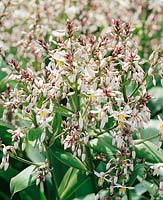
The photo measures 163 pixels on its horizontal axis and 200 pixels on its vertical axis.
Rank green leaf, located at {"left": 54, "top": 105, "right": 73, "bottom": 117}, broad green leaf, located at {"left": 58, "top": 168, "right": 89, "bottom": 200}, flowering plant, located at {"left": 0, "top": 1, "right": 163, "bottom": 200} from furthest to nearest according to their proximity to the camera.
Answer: broad green leaf, located at {"left": 58, "top": 168, "right": 89, "bottom": 200}
green leaf, located at {"left": 54, "top": 105, "right": 73, "bottom": 117}
flowering plant, located at {"left": 0, "top": 1, "right": 163, "bottom": 200}

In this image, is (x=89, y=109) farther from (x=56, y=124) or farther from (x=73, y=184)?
(x=73, y=184)

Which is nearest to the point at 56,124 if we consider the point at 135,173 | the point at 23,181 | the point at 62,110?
the point at 62,110

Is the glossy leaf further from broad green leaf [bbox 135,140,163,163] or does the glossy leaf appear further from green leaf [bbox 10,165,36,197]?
green leaf [bbox 10,165,36,197]

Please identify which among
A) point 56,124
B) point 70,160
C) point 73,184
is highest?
point 56,124

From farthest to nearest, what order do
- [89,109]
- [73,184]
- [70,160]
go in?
[73,184], [70,160], [89,109]

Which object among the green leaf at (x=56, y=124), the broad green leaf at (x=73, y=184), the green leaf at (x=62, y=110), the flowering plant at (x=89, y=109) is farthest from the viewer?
the broad green leaf at (x=73, y=184)

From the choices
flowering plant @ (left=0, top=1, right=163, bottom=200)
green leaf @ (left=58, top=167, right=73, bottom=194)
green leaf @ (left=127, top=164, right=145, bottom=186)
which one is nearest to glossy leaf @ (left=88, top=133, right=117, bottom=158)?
flowering plant @ (left=0, top=1, right=163, bottom=200)

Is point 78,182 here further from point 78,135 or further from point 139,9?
point 139,9

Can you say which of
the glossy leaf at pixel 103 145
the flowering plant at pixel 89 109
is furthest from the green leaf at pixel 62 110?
the glossy leaf at pixel 103 145

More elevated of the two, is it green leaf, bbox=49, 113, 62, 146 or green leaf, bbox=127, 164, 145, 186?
green leaf, bbox=49, 113, 62, 146

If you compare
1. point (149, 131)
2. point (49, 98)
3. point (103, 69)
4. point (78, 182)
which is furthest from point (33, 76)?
point (149, 131)

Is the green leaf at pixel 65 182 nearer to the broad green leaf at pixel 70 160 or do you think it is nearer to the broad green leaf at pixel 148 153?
the broad green leaf at pixel 70 160
